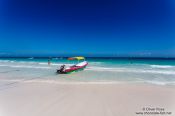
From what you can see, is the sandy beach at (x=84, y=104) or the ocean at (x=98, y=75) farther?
the ocean at (x=98, y=75)

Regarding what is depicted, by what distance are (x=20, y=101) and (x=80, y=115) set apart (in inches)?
114

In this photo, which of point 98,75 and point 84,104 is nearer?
point 84,104

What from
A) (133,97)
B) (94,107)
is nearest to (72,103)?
(94,107)

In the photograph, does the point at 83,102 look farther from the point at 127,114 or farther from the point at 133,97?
the point at 133,97

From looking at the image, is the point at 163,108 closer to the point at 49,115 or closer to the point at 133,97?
the point at 133,97

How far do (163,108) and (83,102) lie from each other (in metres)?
3.11

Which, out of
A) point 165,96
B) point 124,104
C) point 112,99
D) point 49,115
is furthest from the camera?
point 165,96

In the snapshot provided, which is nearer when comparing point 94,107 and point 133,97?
point 94,107

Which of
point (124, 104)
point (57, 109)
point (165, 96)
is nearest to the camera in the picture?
point (57, 109)

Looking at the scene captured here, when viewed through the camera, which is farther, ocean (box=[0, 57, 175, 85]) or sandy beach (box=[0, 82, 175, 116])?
ocean (box=[0, 57, 175, 85])

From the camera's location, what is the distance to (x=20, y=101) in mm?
6043

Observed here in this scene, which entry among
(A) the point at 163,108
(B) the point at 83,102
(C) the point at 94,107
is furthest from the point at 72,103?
(A) the point at 163,108

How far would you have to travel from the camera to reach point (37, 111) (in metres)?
5.01

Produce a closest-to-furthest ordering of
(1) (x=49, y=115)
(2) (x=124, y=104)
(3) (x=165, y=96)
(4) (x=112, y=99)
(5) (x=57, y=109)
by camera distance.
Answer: (1) (x=49, y=115), (5) (x=57, y=109), (2) (x=124, y=104), (4) (x=112, y=99), (3) (x=165, y=96)
